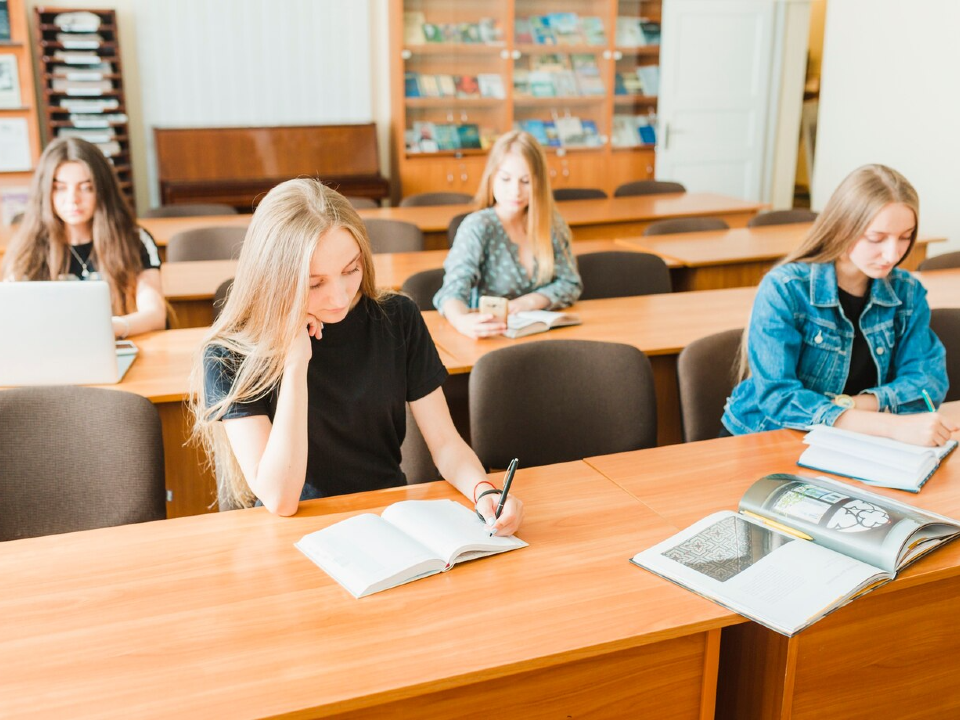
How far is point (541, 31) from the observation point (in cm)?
689

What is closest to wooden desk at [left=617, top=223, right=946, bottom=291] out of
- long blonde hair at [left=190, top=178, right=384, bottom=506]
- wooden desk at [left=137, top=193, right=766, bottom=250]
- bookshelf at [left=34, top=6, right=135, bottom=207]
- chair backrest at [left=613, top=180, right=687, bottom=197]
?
wooden desk at [left=137, top=193, right=766, bottom=250]

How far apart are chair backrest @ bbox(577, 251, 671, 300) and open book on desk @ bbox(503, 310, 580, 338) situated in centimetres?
45

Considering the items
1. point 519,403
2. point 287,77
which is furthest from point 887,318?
point 287,77

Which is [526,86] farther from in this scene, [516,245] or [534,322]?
[534,322]

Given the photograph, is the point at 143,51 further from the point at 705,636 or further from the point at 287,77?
the point at 705,636

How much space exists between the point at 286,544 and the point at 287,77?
5.57 m

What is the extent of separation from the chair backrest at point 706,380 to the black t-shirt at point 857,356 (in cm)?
29

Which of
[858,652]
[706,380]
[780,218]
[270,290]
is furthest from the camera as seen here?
[780,218]

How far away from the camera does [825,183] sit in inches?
260

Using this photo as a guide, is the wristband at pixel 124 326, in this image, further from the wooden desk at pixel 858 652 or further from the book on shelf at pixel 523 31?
the book on shelf at pixel 523 31

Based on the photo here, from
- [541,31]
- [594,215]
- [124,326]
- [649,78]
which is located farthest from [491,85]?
[124,326]

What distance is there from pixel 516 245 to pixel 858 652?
2045mm

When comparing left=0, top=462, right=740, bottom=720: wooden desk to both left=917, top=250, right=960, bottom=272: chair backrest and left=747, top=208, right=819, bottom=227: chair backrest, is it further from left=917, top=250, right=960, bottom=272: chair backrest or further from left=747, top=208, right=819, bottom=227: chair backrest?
left=747, top=208, right=819, bottom=227: chair backrest

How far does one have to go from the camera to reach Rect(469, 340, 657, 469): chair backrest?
7.09 feet
